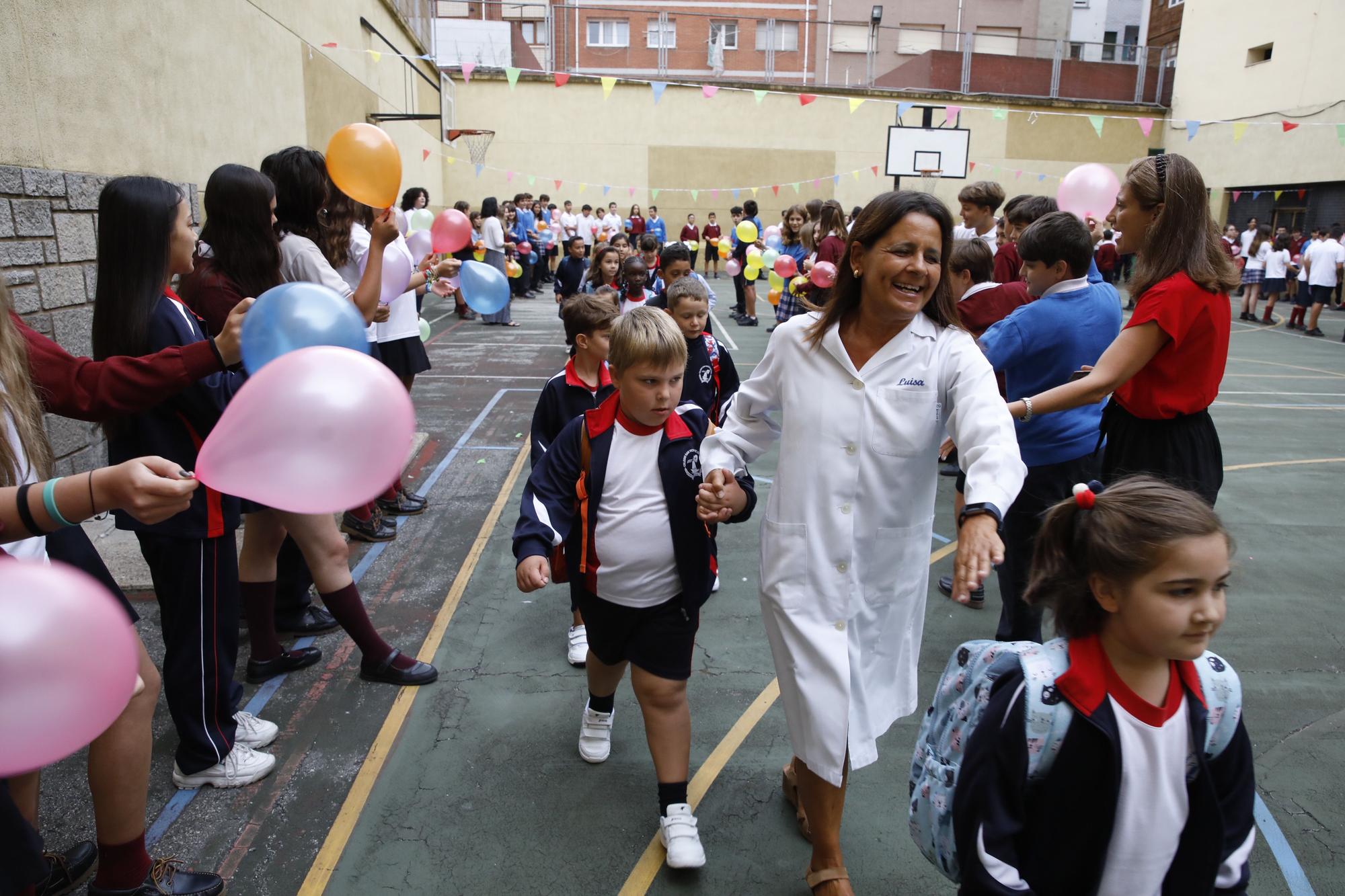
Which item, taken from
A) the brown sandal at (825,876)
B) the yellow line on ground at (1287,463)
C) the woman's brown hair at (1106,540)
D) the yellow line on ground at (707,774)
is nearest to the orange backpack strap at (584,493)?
the yellow line on ground at (707,774)

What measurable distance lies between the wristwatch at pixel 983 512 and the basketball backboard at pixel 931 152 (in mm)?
18214

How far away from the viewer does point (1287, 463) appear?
720cm

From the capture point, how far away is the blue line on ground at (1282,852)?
251 cm

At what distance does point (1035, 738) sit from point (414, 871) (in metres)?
1.85

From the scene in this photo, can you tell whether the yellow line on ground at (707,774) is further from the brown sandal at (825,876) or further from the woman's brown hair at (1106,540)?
the woman's brown hair at (1106,540)

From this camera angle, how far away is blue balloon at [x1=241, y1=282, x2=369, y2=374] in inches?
87.0

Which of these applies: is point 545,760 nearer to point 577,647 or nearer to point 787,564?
point 577,647

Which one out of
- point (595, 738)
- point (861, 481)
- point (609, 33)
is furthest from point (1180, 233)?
point (609, 33)

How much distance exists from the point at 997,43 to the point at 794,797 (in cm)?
3376

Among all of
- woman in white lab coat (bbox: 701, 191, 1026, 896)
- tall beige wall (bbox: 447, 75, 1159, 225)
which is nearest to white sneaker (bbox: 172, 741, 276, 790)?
woman in white lab coat (bbox: 701, 191, 1026, 896)

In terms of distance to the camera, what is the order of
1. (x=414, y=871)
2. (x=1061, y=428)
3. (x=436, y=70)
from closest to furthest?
1. (x=414, y=871)
2. (x=1061, y=428)
3. (x=436, y=70)

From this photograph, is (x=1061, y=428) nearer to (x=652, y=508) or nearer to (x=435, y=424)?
(x=652, y=508)

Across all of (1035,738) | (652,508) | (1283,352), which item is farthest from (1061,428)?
(1283,352)

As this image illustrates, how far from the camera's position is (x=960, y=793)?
163cm
